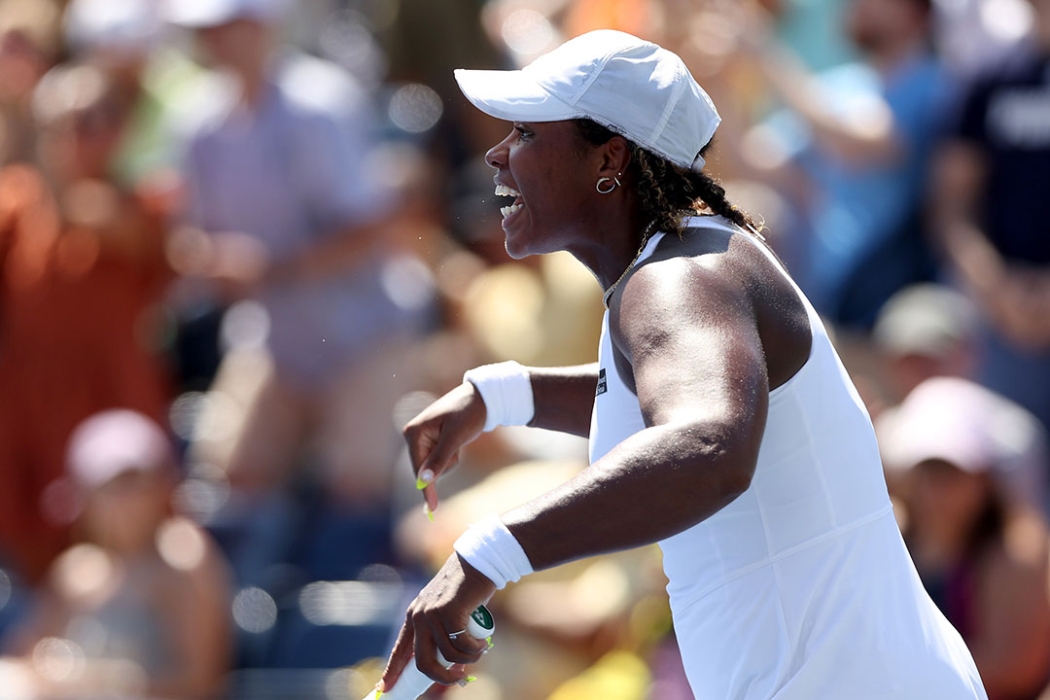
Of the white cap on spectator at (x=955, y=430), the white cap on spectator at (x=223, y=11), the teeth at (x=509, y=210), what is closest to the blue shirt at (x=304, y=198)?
the white cap on spectator at (x=223, y=11)

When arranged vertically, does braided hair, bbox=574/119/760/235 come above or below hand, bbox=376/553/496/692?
above

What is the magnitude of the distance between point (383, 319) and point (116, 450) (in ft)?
3.50

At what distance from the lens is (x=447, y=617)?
204 centimetres

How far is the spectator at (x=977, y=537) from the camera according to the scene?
4.38m

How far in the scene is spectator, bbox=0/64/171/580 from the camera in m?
6.12

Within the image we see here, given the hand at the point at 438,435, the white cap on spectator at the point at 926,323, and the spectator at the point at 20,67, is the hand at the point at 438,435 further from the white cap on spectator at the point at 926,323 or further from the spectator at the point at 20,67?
the spectator at the point at 20,67

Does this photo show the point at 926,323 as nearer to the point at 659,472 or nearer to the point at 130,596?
the point at 130,596

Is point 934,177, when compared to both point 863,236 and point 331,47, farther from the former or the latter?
point 331,47

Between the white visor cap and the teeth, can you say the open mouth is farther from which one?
the white visor cap

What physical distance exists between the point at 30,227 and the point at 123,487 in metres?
1.42

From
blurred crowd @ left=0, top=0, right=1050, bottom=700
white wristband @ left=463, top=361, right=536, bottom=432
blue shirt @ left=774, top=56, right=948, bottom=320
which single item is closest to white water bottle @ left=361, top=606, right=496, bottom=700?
white wristband @ left=463, top=361, right=536, bottom=432

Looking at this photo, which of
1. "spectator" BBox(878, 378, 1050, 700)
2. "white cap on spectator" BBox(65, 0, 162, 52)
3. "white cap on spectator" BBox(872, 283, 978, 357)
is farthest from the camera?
"white cap on spectator" BBox(65, 0, 162, 52)

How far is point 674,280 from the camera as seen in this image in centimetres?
220

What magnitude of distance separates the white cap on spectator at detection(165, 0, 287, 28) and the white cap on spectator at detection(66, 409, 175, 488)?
5.03ft
